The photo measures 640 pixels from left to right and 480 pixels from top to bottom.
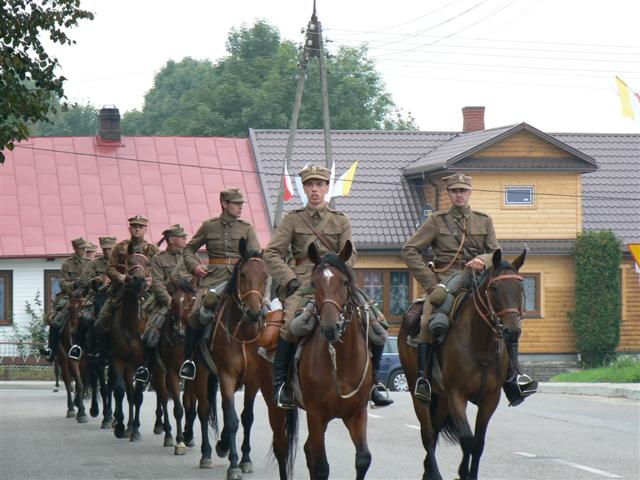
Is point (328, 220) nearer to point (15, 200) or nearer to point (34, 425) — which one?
point (34, 425)

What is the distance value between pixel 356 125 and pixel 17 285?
3049 centimetres

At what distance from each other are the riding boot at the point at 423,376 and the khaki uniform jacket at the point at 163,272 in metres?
5.77

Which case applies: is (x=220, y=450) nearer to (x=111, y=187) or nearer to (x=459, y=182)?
(x=459, y=182)

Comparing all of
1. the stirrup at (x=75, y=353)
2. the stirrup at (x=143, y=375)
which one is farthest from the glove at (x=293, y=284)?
the stirrup at (x=75, y=353)

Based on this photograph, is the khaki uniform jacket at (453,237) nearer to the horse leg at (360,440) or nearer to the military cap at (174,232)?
the horse leg at (360,440)

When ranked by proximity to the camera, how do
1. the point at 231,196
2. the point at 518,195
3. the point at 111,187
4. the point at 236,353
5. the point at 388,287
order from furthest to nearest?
the point at 111,187 → the point at 388,287 → the point at 518,195 → the point at 231,196 → the point at 236,353

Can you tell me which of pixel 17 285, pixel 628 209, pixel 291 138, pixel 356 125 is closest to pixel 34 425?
pixel 291 138

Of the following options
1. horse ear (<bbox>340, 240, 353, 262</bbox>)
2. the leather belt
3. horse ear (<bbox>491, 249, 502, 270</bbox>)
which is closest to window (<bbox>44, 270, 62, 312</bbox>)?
the leather belt

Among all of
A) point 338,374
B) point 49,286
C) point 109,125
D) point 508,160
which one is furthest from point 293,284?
point 109,125

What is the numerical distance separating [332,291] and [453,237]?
2792 mm

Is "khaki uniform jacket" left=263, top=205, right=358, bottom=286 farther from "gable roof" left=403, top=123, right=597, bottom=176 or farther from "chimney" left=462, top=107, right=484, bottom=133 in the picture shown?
"chimney" left=462, top=107, right=484, bottom=133

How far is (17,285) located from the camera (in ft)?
140

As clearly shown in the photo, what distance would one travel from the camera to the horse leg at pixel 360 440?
10.3 meters

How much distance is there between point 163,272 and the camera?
18344 millimetres
